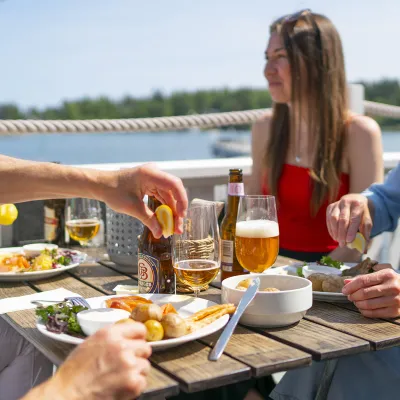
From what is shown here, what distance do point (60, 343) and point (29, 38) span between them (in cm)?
7299

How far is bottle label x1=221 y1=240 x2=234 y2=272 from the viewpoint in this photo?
190cm

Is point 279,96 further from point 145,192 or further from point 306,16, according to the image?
point 145,192

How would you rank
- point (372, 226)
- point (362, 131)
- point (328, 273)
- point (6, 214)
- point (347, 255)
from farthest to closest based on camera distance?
point (362, 131) < point (347, 255) < point (372, 226) < point (6, 214) < point (328, 273)

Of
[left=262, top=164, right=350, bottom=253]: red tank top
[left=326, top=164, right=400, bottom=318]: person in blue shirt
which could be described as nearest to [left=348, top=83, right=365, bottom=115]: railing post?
[left=262, top=164, right=350, bottom=253]: red tank top

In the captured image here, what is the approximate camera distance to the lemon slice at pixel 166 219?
66.0 inches

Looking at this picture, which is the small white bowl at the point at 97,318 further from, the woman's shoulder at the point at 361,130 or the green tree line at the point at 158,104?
the green tree line at the point at 158,104

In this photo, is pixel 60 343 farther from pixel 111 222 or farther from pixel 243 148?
pixel 243 148

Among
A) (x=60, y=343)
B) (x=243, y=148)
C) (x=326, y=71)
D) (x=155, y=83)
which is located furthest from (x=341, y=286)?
(x=155, y=83)

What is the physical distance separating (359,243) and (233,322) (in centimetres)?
75

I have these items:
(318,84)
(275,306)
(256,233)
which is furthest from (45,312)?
(318,84)

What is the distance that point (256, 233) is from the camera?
5.69ft

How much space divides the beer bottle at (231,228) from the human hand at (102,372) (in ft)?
2.70

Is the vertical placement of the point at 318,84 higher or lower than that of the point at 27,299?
higher

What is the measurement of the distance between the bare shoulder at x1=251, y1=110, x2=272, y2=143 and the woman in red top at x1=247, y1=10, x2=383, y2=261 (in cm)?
17
